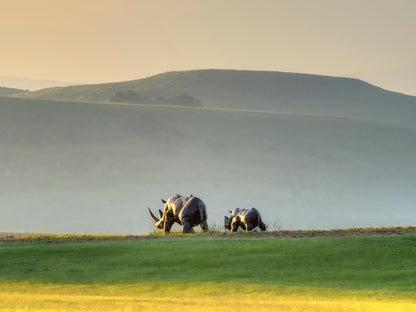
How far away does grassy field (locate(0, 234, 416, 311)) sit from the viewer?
23750 millimetres

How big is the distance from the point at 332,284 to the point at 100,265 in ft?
24.2

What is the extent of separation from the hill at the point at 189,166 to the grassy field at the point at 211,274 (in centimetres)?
6592

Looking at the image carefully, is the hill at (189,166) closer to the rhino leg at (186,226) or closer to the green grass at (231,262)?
the rhino leg at (186,226)

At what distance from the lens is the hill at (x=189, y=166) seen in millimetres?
108688

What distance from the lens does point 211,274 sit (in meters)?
29.4

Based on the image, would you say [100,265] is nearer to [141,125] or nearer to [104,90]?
[141,125]

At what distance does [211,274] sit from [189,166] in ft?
305

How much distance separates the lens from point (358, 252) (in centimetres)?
3186

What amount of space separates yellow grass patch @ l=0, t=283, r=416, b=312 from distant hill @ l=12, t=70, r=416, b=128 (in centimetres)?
14816

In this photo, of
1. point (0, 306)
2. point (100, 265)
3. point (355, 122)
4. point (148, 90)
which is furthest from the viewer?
point (148, 90)

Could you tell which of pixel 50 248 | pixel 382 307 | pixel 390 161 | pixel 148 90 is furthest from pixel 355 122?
pixel 382 307

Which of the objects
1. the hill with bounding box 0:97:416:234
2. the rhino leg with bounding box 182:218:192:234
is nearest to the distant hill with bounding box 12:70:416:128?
the hill with bounding box 0:97:416:234

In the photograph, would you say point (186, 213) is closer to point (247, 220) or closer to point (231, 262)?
point (247, 220)

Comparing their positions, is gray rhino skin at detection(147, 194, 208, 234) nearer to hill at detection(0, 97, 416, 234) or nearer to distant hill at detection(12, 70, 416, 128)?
hill at detection(0, 97, 416, 234)
